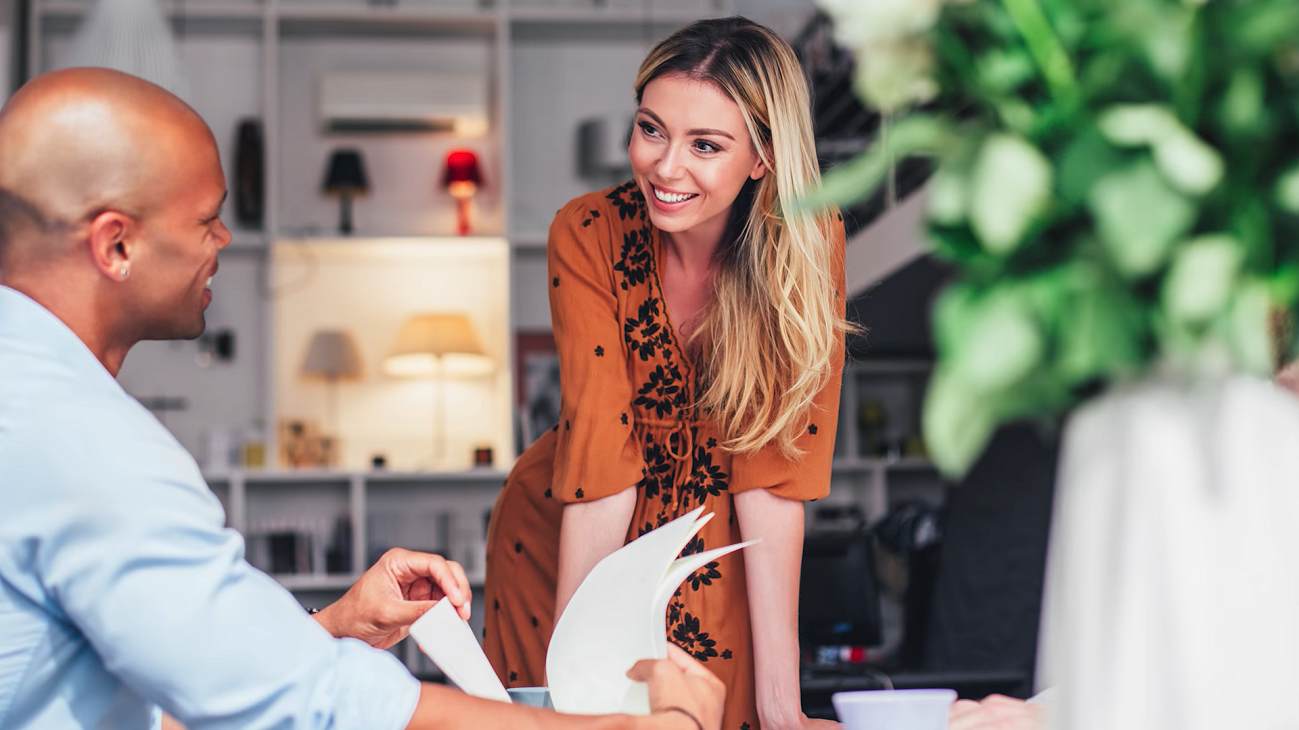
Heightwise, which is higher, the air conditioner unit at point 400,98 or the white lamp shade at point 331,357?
the air conditioner unit at point 400,98

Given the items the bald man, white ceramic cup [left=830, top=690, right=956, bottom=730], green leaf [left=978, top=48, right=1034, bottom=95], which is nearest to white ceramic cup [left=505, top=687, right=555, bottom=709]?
the bald man

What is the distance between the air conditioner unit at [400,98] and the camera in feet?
20.7

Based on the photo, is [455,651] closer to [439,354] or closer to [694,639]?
[694,639]

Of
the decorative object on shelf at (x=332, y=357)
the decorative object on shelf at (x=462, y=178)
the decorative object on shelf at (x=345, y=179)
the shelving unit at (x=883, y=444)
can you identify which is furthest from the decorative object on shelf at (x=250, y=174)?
the shelving unit at (x=883, y=444)

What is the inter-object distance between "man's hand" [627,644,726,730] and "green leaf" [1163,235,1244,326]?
19.2 inches

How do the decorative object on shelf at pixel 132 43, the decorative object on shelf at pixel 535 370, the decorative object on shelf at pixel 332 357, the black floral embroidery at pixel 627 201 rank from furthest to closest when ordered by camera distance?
the decorative object on shelf at pixel 535 370 < the decorative object on shelf at pixel 332 357 < the decorative object on shelf at pixel 132 43 < the black floral embroidery at pixel 627 201

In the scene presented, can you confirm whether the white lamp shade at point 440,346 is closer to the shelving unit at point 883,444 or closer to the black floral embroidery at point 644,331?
the shelving unit at point 883,444

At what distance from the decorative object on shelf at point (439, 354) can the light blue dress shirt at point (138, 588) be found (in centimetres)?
497

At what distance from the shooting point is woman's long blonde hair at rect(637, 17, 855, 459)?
68.7 inches

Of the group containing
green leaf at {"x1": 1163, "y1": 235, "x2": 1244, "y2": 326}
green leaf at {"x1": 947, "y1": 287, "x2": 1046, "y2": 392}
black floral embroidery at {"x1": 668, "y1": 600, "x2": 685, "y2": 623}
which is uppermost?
green leaf at {"x1": 1163, "y1": 235, "x2": 1244, "y2": 326}

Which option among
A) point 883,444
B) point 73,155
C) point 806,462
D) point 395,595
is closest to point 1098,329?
point 73,155

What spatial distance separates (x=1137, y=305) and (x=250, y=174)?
19.4ft

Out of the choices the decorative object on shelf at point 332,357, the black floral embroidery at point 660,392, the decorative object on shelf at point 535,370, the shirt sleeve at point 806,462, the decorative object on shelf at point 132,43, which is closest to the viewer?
the shirt sleeve at point 806,462

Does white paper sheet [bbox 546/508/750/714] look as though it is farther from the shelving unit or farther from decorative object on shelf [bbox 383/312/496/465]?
the shelving unit
